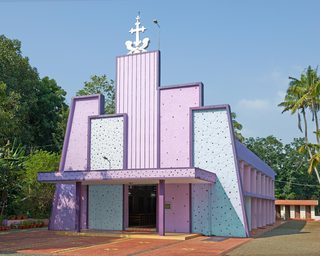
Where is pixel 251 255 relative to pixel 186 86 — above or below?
below

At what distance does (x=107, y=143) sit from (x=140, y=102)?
2.78 m

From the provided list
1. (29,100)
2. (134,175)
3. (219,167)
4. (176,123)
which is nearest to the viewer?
A: (134,175)

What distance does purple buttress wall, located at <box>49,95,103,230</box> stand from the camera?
24016 mm

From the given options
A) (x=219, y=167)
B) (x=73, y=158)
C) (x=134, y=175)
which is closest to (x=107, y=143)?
(x=73, y=158)

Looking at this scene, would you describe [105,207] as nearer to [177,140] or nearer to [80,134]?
[80,134]

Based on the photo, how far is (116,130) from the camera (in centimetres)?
2347

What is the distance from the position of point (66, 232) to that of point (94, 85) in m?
26.5

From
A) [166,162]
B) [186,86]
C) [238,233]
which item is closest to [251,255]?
[238,233]

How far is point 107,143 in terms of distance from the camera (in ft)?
77.2

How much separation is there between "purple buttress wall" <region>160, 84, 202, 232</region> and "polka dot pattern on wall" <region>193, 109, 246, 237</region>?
49cm

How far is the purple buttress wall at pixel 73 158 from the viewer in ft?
78.8

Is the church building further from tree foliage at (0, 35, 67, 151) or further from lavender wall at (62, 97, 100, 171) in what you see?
tree foliage at (0, 35, 67, 151)

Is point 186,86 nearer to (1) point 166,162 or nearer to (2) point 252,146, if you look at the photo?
(1) point 166,162

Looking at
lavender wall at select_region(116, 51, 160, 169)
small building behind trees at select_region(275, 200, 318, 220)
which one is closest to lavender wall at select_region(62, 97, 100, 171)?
lavender wall at select_region(116, 51, 160, 169)
